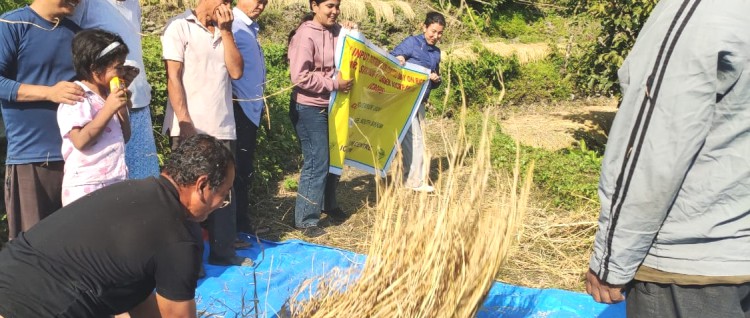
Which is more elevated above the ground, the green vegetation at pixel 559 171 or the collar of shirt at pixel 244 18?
the collar of shirt at pixel 244 18

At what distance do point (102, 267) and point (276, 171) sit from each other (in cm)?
360

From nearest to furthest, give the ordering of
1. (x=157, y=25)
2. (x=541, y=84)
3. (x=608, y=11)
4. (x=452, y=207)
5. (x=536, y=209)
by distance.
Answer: (x=452, y=207) → (x=536, y=209) → (x=608, y=11) → (x=157, y=25) → (x=541, y=84)

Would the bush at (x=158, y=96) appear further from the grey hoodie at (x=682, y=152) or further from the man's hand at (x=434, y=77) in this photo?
the grey hoodie at (x=682, y=152)

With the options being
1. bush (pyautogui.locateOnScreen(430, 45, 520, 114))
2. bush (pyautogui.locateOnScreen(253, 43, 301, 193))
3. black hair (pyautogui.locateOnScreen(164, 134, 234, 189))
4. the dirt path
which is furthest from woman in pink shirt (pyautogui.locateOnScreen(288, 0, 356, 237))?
bush (pyautogui.locateOnScreen(430, 45, 520, 114))

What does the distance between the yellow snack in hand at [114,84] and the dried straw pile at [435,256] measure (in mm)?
1082

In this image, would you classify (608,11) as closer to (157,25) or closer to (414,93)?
(414,93)

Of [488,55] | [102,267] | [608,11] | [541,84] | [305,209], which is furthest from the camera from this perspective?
[541,84]

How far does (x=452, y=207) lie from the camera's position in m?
2.49

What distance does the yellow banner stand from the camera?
436 centimetres

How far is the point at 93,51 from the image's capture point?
2.71 meters

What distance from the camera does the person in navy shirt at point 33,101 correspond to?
2.82 metres

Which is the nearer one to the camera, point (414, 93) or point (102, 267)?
point (102, 267)

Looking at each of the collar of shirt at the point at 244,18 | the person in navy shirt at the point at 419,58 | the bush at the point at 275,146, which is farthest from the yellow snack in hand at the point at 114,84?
the person in navy shirt at the point at 419,58

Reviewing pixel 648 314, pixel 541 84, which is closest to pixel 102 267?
pixel 648 314
